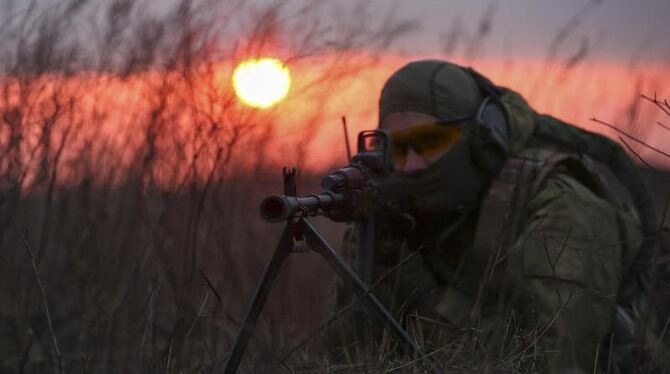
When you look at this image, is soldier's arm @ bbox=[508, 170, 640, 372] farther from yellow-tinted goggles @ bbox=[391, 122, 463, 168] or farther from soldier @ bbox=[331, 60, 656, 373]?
yellow-tinted goggles @ bbox=[391, 122, 463, 168]

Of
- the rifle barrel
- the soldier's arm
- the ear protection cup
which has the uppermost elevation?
the ear protection cup

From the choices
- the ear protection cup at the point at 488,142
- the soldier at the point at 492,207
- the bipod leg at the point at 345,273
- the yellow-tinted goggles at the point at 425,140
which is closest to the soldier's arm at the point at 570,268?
the soldier at the point at 492,207

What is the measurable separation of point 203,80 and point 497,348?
58.1 inches

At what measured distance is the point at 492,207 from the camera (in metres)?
3.40

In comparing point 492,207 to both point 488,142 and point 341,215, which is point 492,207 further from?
point 341,215

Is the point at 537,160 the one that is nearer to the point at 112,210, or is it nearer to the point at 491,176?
the point at 491,176

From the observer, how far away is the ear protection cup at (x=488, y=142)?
3.54 m

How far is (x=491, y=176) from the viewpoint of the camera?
11.8ft

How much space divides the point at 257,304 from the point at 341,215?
0.53 m

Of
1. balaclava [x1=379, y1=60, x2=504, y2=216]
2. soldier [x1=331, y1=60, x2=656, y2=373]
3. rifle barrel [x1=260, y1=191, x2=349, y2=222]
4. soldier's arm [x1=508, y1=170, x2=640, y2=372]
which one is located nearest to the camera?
rifle barrel [x1=260, y1=191, x2=349, y2=222]

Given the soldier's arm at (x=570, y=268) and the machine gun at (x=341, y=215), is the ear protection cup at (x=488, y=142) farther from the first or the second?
the machine gun at (x=341, y=215)

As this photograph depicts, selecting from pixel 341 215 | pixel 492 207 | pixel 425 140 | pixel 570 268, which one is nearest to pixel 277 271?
pixel 341 215

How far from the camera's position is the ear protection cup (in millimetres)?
3535

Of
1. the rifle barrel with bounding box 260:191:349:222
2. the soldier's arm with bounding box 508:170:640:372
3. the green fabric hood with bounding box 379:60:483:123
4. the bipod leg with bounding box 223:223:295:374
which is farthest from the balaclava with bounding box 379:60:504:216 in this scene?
the bipod leg with bounding box 223:223:295:374
